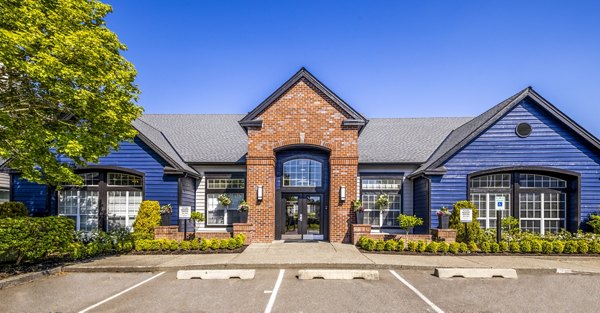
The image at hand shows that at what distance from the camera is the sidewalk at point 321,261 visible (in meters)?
11.2

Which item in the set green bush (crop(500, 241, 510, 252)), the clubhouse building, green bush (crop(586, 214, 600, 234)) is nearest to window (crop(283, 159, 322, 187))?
the clubhouse building

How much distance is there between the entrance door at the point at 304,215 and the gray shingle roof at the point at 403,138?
125 inches

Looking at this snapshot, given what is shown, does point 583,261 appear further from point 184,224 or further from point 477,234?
point 184,224

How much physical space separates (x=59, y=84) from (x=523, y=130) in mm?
17333

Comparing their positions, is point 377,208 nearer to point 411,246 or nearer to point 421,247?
point 411,246

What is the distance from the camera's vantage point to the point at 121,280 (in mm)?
9969

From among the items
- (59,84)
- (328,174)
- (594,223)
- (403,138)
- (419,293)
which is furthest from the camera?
(403,138)

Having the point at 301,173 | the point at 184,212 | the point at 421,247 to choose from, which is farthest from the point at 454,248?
the point at 184,212

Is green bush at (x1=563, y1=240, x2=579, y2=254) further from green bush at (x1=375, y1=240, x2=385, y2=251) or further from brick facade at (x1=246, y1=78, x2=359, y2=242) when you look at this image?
brick facade at (x1=246, y1=78, x2=359, y2=242)

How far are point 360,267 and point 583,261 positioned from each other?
8.16m

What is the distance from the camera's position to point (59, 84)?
961 cm

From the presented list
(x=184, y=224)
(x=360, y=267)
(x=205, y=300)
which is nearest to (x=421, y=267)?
(x=360, y=267)

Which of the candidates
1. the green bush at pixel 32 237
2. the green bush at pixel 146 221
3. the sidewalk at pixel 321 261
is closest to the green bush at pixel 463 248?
the sidewalk at pixel 321 261

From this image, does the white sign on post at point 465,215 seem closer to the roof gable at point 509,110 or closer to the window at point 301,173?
the roof gable at point 509,110
